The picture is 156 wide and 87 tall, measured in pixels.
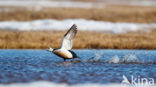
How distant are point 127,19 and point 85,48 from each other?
1324cm

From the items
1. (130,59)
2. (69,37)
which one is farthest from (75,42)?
(69,37)

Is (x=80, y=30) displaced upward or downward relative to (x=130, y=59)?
upward

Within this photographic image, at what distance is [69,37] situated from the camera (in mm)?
15680

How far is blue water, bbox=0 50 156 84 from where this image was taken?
13.0 metres

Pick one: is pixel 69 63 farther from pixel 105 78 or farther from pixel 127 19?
pixel 127 19

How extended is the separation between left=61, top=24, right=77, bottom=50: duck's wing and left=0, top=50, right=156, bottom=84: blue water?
2.28 ft

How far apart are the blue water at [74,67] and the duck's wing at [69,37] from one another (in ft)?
2.28

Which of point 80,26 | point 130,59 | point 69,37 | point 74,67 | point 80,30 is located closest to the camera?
point 74,67

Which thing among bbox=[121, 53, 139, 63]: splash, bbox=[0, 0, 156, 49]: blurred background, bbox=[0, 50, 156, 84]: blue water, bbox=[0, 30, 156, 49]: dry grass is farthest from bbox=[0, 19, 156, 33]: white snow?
bbox=[121, 53, 139, 63]: splash

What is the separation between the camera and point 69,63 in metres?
16.5

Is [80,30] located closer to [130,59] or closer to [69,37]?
[130,59]

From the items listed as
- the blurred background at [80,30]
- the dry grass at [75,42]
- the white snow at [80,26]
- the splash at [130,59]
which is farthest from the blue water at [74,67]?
the white snow at [80,26]

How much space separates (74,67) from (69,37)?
109cm

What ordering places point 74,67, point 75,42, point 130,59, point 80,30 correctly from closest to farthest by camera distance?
point 74,67
point 130,59
point 75,42
point 80,30
